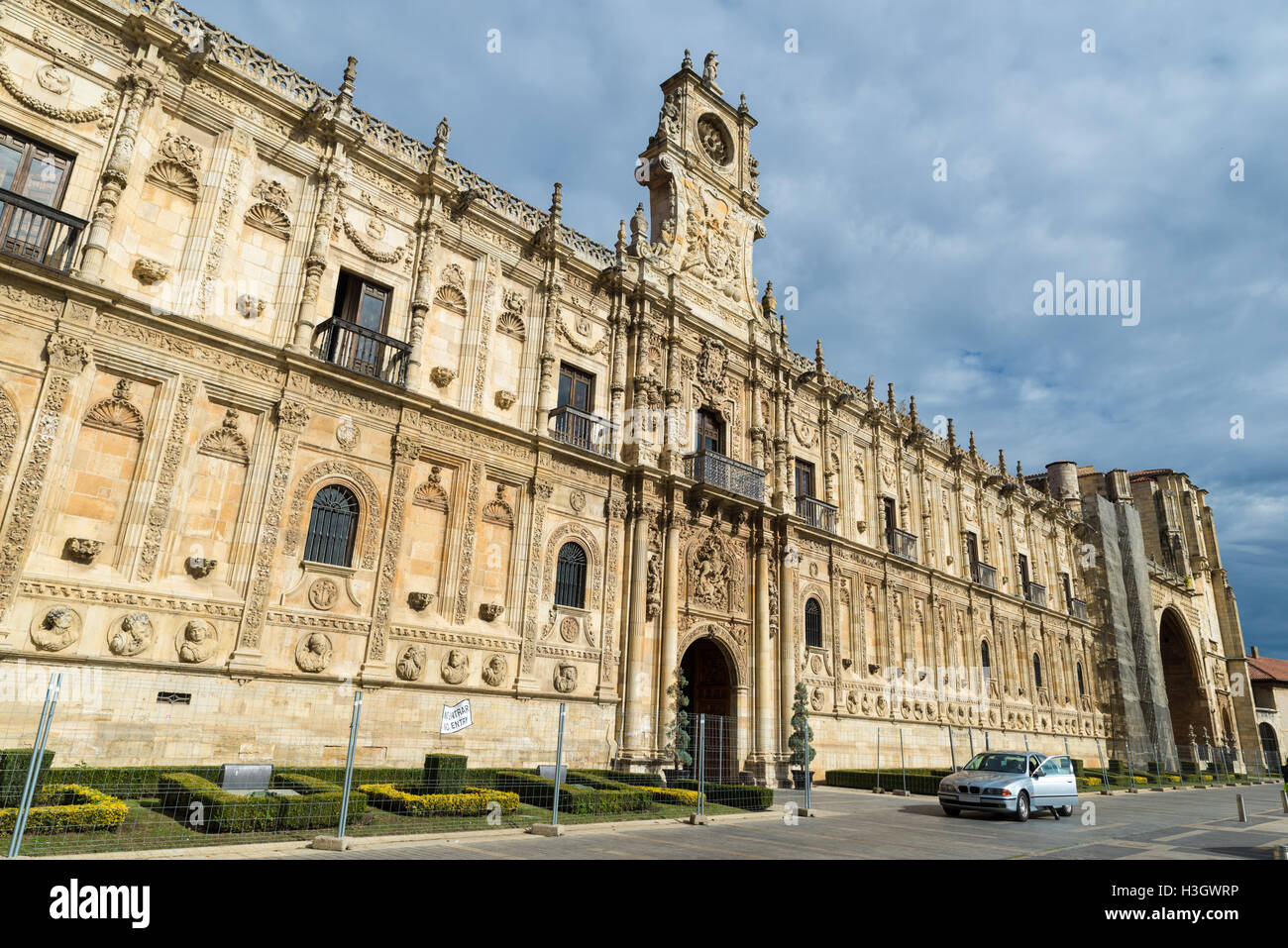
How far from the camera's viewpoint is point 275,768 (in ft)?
42.9

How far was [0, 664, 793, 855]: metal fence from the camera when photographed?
8.94 metres

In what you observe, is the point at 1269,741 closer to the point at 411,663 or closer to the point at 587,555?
the point at 587,555

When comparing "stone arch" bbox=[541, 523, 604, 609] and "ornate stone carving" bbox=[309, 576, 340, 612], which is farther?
"stone arch" bbox=[541, 523, 604, 609]

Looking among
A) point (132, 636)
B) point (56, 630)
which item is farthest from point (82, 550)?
point (132, 636)

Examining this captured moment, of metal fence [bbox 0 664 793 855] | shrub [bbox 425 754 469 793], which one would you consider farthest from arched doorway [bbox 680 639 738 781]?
shrub [bbox 425 754 469 793]

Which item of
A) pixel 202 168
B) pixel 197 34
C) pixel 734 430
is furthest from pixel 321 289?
pixel 734 430

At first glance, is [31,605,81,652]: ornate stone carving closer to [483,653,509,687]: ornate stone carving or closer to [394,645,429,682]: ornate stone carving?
[394,645,429,682]: ornate stone carving

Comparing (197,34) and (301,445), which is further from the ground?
(197,34)

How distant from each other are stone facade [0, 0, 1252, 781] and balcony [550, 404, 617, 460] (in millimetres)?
102

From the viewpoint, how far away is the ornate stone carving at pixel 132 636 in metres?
Answer: 12.5

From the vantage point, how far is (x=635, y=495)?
846 inches
